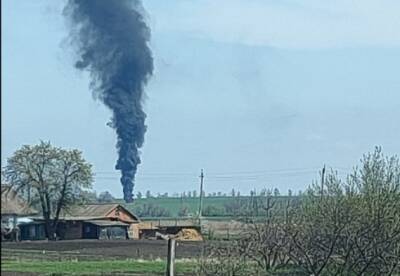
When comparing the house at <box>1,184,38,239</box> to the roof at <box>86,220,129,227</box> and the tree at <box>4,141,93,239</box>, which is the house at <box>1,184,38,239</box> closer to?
the tree at <box>4,141,93,239</box>

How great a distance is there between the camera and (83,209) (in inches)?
3585

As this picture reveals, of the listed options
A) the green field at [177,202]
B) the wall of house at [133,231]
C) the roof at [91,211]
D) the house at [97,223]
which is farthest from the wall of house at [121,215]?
the green field at [177,202]

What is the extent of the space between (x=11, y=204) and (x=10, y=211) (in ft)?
0.12

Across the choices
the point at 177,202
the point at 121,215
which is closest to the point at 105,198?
the point at 121,215

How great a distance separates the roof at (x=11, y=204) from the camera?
2.68m

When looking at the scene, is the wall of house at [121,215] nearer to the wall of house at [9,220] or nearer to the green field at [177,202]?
the green field at [177,202]

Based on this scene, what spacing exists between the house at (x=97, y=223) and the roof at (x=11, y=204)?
81.1m

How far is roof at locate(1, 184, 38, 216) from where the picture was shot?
2.68 metres

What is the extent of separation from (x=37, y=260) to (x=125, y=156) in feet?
124

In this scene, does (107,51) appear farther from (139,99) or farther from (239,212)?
(239,212)

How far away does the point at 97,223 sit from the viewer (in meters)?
89.6

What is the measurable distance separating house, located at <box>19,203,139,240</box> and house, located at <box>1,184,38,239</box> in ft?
266

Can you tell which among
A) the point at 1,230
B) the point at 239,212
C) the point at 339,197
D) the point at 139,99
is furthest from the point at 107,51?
the point at 1,230

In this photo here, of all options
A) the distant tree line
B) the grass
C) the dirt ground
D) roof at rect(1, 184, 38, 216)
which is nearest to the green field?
the dirt ground
